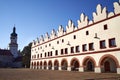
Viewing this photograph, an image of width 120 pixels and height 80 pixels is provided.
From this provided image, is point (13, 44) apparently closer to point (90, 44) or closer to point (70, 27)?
point (70, 27)

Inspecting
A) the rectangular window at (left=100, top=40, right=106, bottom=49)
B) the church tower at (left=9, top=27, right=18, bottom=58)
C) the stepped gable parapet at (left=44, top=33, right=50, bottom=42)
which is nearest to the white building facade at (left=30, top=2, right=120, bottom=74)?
the rectangular window at (left=100, top=40, right=106, bottom=49)

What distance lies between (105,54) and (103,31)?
12.8 ft

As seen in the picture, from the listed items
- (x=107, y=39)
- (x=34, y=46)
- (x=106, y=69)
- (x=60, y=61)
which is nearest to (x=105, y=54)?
(x=107, y=39)

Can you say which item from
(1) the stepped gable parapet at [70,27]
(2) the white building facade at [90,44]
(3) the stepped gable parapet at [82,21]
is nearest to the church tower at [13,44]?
(2) the white building facade at [90,44]

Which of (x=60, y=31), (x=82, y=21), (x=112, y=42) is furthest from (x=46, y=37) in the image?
(x=112, y=42)

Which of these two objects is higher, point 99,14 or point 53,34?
point 99,14

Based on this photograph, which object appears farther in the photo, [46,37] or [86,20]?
[46,37]

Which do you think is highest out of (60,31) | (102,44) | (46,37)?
(60,31)

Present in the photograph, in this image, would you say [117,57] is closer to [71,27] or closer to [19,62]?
[71,27]

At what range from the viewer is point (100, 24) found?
29.5 meters

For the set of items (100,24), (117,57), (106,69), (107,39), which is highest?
(100,24)

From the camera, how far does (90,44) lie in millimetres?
31906

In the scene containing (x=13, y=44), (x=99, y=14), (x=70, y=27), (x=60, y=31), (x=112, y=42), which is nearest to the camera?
(x=112, y=42)

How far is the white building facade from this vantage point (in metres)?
26.8
